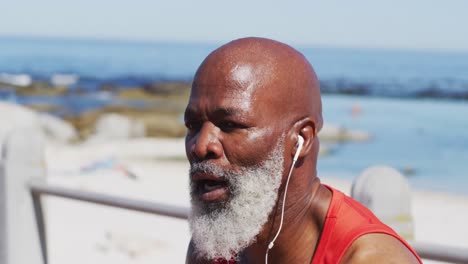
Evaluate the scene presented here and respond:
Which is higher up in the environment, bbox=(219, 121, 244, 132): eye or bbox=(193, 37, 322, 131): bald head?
bbox=(193, 37, 322, 131): bald head

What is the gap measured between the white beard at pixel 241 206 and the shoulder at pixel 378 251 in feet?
0.79

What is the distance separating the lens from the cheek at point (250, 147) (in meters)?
1.96

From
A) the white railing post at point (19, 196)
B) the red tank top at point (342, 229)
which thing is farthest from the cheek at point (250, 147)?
the white railing post at point (19, 196)

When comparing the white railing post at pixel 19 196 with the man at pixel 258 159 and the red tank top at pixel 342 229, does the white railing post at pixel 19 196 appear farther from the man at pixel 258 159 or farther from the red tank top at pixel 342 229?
the red tank top at pixel 342 229

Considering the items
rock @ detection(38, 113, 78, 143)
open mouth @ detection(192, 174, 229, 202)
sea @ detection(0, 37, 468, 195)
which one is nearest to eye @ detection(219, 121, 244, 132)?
open mouth @ detection(192, 174, 229, 202)

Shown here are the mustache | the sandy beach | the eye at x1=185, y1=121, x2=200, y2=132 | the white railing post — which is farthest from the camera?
the sandy beach

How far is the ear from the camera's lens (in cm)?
199

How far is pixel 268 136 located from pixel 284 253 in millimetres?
299

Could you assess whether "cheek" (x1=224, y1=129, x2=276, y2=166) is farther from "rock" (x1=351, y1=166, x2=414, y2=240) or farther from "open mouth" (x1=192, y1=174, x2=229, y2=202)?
"rock" (x1=351, y1=166, x2=414, y2=240)

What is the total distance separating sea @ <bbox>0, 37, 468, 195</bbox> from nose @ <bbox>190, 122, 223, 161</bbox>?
20.3 m

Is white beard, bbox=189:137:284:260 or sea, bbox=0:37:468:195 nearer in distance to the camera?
white beard, bbox=189:137:284:260

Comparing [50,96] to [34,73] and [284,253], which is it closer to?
[34,73]

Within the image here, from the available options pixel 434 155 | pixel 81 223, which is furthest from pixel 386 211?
pixel 434 155

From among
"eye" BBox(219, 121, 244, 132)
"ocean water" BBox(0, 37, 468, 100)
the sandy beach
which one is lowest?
"ocean water" BBox(0, 37, 468, 100)
